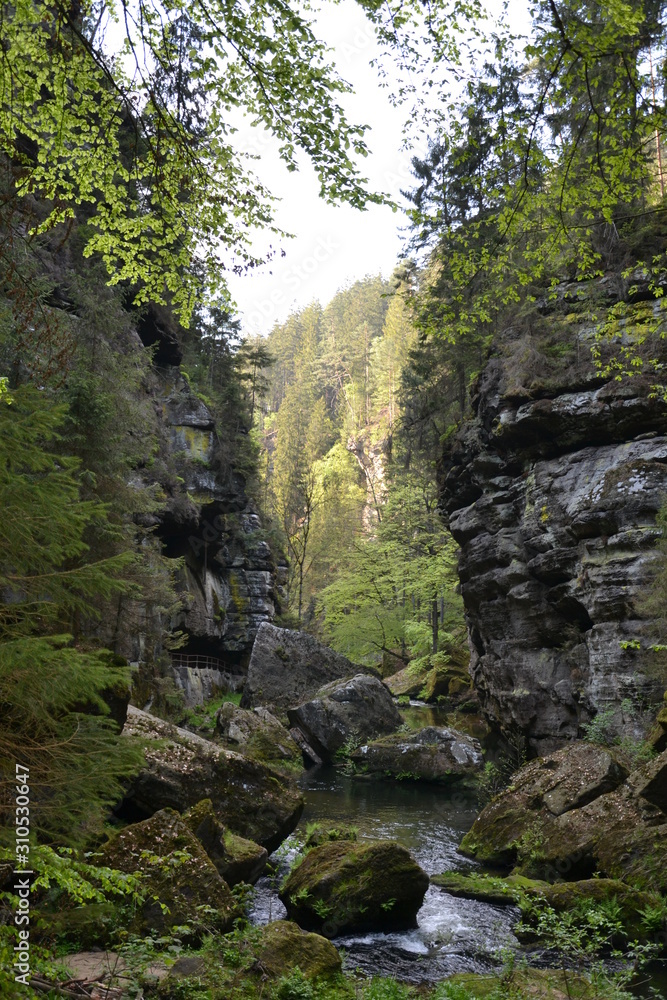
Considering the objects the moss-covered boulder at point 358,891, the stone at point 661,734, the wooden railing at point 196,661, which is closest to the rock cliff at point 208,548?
the wooden railing at point 196,661

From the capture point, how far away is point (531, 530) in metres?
17.0

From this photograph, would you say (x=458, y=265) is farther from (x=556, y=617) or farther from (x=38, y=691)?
(x=556, y=617)

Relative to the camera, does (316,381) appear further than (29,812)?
Yes

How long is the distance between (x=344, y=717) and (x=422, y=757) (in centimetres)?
330

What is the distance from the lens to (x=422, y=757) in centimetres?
1830

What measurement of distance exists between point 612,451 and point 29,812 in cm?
1503

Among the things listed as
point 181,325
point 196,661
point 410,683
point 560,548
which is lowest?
point 410,683

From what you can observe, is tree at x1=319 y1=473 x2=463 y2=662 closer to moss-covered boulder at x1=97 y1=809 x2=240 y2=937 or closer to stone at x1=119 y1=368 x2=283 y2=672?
stone at x1=119 y1=368 x2=283 y2=672

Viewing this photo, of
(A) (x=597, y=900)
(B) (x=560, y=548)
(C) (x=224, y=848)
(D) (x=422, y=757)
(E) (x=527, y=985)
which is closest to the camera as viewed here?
(E) (x=527, y=985)

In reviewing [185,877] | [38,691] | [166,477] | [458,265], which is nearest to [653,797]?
[185,877]

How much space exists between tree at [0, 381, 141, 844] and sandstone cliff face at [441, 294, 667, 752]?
1180 centimetres

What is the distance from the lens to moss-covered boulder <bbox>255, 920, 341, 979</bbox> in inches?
226

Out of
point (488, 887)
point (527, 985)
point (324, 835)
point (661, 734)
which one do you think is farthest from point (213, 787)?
point (661, 734)

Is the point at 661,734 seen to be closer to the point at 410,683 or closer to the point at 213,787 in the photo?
the point at 213,787
